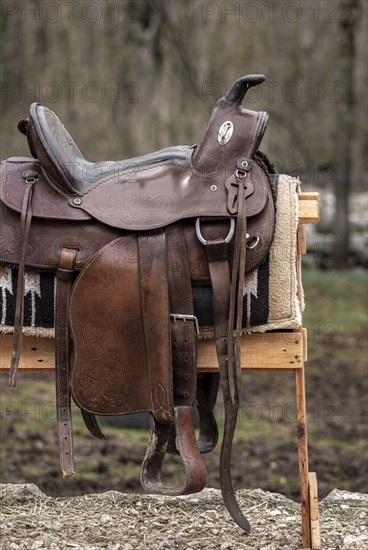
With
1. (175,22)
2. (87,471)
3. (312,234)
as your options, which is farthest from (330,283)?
(87,471)

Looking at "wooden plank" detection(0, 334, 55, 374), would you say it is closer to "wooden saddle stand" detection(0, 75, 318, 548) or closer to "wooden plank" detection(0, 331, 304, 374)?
"wooden plank" detection(0, 331, 304, 374)

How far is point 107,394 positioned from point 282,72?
41.2ft

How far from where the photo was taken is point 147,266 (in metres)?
2.86

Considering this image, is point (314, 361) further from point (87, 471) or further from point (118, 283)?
point (118, 283)

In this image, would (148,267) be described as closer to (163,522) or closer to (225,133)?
(225,133)

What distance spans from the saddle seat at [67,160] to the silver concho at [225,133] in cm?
13

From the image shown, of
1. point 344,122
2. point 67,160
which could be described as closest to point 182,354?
point 67,160

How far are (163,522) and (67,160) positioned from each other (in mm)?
1485

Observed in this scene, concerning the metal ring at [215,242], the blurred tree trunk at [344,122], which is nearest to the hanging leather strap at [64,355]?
the metal ring at [215,242]

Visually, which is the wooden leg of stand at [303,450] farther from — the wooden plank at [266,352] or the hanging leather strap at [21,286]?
the hanging leather strap at [21,286]

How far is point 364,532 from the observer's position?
3.29 metres

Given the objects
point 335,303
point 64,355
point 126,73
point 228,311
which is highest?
point 126,73

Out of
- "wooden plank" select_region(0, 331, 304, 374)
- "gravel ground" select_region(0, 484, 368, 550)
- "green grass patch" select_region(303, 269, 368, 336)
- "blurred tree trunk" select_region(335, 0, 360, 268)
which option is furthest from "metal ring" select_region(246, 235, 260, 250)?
"blurred tree trunk" select_region(335, 0, 360, 268)

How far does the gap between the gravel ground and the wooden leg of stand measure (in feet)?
0.27
